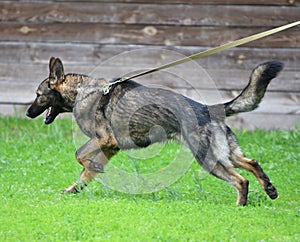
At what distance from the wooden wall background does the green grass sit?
1226 millimetres

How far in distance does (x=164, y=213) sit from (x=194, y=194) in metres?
1.21

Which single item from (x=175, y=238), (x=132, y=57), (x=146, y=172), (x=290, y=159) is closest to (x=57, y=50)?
(x=132, y=57)

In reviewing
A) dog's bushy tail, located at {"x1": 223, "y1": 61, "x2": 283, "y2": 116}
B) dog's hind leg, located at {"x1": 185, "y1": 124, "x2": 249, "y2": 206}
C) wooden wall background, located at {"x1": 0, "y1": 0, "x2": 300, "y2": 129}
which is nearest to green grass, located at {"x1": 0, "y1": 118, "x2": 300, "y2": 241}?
dog's hind leg, located at {"x1": 185, "y1": 124, "x2": 249, "y2": 206}

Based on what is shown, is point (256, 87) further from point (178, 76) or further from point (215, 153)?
point (178, 76)

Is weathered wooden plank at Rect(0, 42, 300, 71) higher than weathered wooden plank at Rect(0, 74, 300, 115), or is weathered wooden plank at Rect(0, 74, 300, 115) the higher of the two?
weathered wooden plank at Rect(0, 42, 300, 71)

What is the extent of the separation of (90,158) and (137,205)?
89 centimetres

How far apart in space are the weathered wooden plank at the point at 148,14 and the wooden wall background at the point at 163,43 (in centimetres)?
1

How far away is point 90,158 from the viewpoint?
20.4 feet

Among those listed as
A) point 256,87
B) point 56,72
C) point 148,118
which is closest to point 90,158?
point 148,118

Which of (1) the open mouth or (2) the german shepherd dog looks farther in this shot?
(1) the open mouth

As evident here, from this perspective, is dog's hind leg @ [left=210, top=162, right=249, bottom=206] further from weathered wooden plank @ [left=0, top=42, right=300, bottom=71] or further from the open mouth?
weathered wooden plank @ [left=0, top=42, right=300, bottom=71]

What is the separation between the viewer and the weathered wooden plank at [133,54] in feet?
31.2

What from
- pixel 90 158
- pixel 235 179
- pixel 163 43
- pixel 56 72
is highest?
pixel 56 72

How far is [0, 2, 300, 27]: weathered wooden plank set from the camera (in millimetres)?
9391
